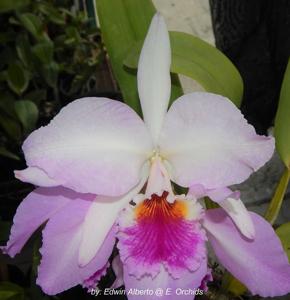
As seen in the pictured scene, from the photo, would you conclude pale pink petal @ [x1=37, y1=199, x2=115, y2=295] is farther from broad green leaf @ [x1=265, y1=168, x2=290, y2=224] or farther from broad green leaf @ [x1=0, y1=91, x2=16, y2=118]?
broad green leaf @ [x1=0, y1=91, x2=16, y2=118]

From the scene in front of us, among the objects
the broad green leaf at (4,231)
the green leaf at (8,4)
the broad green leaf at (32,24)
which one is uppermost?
the green leaf at (8,4)

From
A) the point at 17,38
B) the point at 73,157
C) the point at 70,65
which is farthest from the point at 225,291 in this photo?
the point at 70,65

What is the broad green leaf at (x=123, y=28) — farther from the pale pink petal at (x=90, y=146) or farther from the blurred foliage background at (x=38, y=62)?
the blurred foliage background at (x=38, y=62)

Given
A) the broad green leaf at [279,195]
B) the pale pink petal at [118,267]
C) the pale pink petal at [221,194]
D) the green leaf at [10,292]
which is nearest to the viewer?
the pale pink petal at [221,194]

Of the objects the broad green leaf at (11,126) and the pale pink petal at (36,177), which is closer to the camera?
the pale pink petal at (36,177)

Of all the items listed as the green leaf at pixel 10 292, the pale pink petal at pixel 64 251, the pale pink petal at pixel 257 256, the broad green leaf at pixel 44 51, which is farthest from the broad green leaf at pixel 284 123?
the broad green leaf at pixel 44 51

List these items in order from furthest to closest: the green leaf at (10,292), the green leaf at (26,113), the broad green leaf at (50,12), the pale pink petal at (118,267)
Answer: the broad green leaf at (50,12)
the green leaf at (26,113)
the green leaf at (10,292)
the pale pink petal at (118,267)

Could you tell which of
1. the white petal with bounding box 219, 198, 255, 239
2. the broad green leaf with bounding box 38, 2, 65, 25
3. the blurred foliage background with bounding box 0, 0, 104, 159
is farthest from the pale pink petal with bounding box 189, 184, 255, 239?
the broad green leaf with bounding box 38, 2, 65, 25
